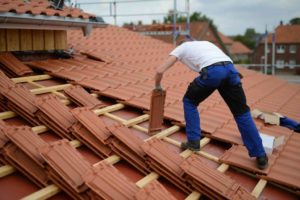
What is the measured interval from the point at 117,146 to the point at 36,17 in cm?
222

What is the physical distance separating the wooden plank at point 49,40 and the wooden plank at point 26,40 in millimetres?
307

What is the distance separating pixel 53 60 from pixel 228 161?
331cm

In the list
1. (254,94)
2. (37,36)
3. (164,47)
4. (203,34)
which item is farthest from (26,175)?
(203,34)

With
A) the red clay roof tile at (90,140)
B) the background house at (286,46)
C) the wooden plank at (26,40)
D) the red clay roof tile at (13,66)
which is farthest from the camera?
the background house at (286,46)

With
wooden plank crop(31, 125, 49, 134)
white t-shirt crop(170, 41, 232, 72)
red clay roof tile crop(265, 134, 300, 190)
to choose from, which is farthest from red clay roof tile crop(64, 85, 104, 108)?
red clay roof tile crop(265, 134, 300, 190)

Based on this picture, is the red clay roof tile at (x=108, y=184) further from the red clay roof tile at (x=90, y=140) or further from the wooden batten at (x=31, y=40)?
the wooden batten at (x=31, y=40)

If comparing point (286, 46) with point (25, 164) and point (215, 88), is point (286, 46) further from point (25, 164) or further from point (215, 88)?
point (25, 164)

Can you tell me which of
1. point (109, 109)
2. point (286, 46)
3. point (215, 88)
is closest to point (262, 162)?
point (215, 88)

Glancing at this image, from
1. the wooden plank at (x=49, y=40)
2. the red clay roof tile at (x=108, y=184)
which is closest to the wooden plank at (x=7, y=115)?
the red clay roof tile at (x=108, y=184)

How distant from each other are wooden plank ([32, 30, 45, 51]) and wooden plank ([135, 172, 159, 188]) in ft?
10.0

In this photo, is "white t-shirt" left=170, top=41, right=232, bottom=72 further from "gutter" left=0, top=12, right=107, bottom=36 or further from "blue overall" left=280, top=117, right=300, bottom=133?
"gutter" left=0, top=12, right=107, bottom=36

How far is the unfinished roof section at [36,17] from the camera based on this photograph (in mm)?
3941

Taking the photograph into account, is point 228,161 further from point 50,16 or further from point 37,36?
point 37,36

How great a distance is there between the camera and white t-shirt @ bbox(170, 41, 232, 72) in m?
3.24
